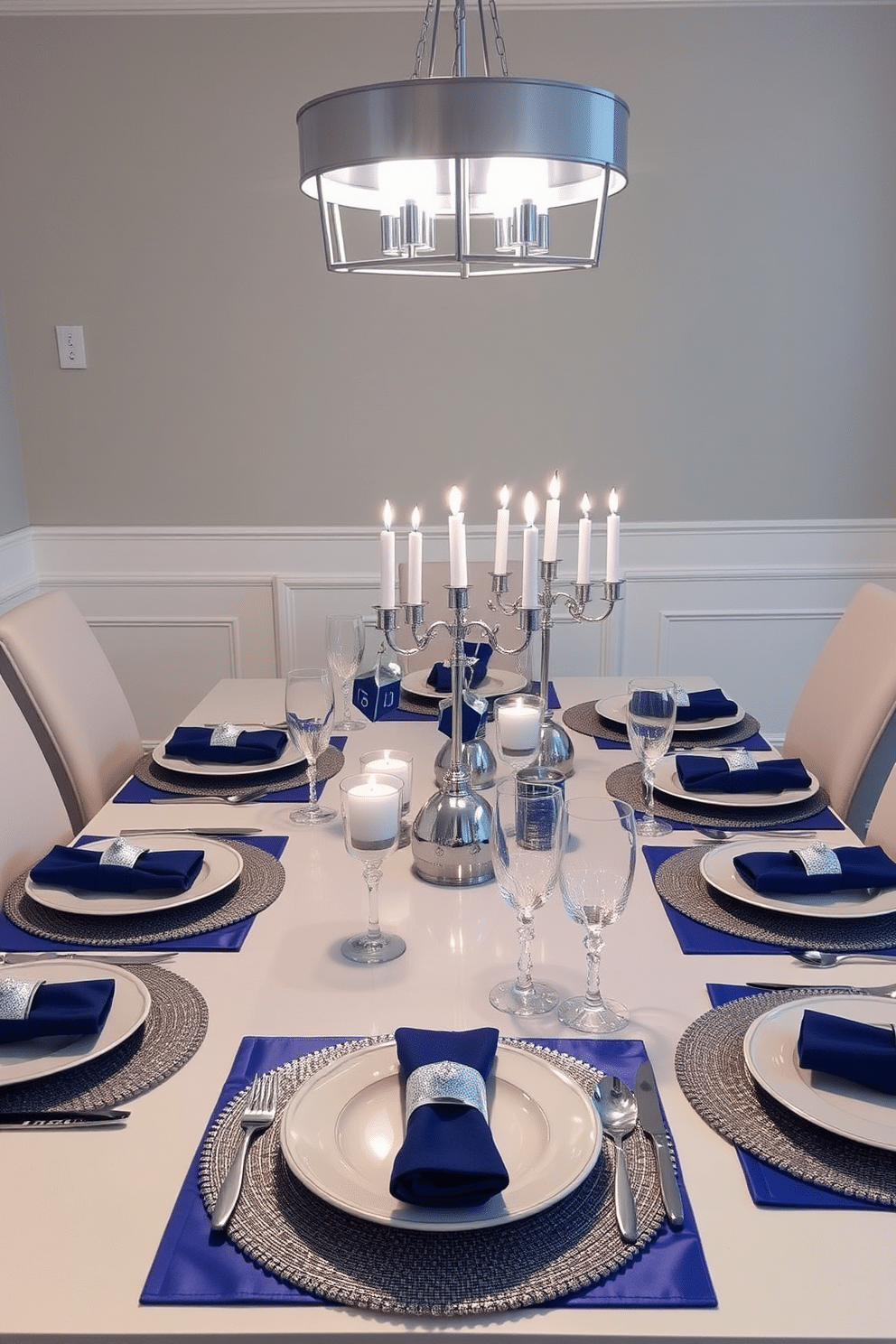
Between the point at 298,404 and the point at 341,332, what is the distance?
238 mm

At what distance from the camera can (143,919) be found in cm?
132

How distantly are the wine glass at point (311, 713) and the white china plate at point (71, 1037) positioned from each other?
492mm

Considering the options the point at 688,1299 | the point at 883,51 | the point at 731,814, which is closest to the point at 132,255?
the point at 883,51

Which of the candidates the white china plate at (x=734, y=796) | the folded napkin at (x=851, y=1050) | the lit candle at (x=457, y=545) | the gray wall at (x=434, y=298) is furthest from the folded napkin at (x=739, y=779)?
the gray wall at (x=434, y=298)

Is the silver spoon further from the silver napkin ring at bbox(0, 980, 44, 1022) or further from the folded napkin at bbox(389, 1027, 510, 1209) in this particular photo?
the silver napkin ring at bbox(0, 980, 44, 1022)

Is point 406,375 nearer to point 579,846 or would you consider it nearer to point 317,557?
point 317,557

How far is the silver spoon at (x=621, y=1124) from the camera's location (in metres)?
0.82

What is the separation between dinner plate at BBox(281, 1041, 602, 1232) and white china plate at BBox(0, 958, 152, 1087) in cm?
21

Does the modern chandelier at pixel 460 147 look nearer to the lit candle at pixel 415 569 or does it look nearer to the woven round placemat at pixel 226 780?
the lit candle at pixel 415 569

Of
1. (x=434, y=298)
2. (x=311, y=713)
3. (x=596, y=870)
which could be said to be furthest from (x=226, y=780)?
(x=434, y=298)

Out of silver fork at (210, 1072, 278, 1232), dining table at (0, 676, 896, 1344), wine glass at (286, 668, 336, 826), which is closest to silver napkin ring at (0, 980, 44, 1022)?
dining table at (0, 676, 896, 1344)

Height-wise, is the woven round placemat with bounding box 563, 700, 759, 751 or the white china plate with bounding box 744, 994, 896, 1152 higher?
the white china plate with bounding box 744, 994, 896, 1152

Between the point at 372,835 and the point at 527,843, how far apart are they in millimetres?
192

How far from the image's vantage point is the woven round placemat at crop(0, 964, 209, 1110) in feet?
3.20
